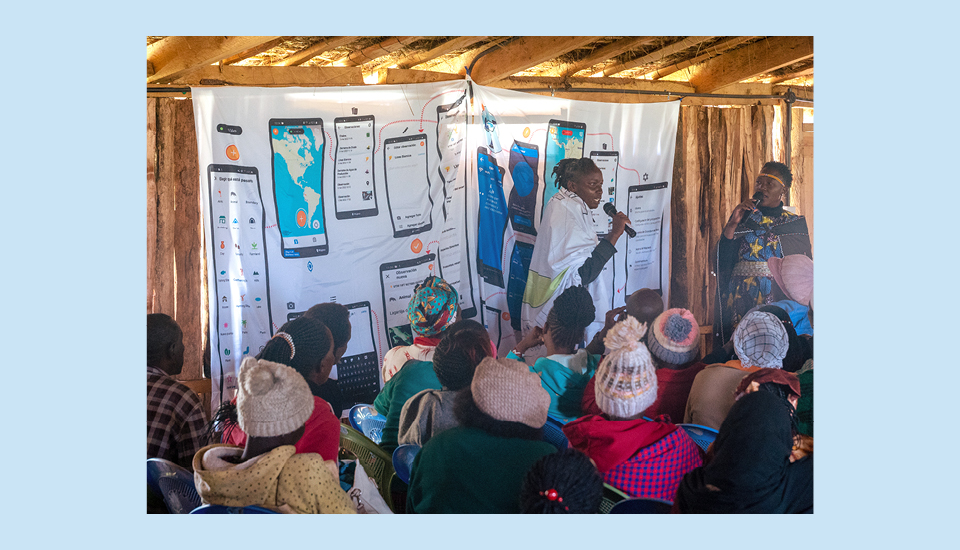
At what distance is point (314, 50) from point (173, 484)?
230 cm

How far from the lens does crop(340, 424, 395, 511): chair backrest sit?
3.26m

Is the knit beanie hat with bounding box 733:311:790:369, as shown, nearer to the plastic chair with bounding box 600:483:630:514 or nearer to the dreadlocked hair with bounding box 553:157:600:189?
the plastic chair with bounding box 600:483:630:514

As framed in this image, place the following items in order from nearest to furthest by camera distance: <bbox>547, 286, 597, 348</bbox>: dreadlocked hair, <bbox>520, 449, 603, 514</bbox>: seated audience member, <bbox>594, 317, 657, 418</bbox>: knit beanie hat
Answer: <bbox>520, 449, 603, 514</bbox>: seated audience member, <bbox>594, 317, 657, 418</bbox>: knit beanie hat, <bbox>547, 286, 597, 348</bbox>: dreadlocked hair

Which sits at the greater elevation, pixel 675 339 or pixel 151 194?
pixel 151 194

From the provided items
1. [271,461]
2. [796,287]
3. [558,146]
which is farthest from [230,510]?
[796,287]

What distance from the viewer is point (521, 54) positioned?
3803 millimetres

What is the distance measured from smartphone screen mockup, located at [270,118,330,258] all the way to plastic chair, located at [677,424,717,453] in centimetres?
198

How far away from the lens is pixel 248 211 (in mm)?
3412

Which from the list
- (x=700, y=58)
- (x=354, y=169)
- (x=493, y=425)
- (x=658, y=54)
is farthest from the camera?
(x=700, y=58)

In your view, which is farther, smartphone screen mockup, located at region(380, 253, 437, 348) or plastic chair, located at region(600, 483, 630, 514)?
smartphone screen mockup, located at region(380, 253, 437, 348)

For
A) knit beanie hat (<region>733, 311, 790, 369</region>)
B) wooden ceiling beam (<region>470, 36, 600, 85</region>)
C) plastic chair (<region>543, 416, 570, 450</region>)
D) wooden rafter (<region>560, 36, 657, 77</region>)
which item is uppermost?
wooden rafter (<region>560, 36, 657, 77</region>)

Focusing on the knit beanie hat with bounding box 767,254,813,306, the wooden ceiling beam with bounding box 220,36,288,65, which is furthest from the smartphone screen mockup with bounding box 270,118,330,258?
the knit beanie hat with bounding box 767,254,813,306

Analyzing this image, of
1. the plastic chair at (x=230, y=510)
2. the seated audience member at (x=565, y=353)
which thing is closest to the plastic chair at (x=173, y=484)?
the plastic chair at (x=230, y=510)

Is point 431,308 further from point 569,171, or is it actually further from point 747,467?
point 747,467
